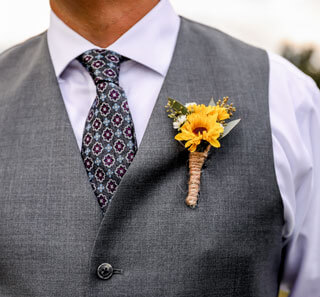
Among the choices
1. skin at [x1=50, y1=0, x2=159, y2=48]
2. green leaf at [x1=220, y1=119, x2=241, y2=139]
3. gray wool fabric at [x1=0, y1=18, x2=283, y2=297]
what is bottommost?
gray wool fabric at [x1=0, y1=18, x2=283, y2=297]

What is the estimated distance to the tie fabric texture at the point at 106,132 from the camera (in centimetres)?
129

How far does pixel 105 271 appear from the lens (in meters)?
1.21

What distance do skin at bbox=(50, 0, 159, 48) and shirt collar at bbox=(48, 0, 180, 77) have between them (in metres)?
0.02

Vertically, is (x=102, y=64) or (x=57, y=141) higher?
(x=102, y=64)

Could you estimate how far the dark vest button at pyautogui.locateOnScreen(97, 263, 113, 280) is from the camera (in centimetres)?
121

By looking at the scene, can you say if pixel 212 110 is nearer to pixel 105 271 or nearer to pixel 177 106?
pixel 177 106

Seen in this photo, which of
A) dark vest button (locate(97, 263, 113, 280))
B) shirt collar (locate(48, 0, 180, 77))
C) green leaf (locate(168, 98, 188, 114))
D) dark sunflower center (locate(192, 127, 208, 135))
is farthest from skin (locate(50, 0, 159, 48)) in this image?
dark vest button (locate(97, 263, 113, 280))

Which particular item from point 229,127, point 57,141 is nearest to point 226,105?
point 229,127

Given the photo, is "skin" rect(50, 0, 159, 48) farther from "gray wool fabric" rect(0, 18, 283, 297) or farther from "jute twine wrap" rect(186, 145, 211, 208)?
"jute twine wrap" rect(186, 145, 211, 208)

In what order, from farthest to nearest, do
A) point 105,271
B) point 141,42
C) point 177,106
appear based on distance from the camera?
point 141,42, point 177,106, point 105,271

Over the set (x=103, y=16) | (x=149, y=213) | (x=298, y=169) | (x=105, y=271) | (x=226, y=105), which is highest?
(x=103, y=16)

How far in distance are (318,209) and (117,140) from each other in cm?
60

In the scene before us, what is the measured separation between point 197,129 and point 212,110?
63mm

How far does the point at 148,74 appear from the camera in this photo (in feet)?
4.68
